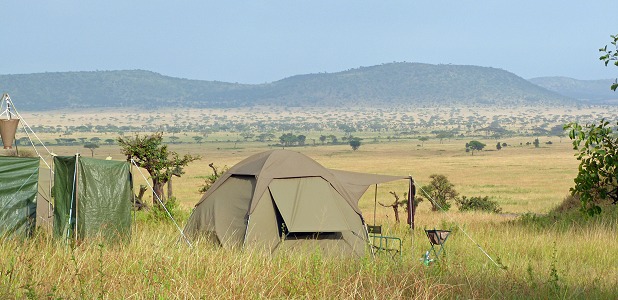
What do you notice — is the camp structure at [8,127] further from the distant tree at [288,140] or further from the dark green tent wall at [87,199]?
the distant tree at [288,140]

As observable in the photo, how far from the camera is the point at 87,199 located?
40.1ft

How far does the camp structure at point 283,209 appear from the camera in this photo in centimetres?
1364

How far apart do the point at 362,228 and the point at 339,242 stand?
0.61 m

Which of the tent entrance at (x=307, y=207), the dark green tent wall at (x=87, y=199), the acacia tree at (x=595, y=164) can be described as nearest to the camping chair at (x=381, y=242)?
the tent entrance at (x=307, y=207)

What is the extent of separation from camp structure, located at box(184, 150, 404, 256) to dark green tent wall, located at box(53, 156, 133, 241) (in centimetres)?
171

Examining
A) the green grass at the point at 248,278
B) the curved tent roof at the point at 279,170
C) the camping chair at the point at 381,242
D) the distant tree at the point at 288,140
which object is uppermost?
the curved tent roof at the point at 279,170

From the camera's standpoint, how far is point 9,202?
13508 mm

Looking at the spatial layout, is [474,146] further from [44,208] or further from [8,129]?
[8,129]

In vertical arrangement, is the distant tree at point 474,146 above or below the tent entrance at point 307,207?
below

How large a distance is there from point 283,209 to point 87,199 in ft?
10.3

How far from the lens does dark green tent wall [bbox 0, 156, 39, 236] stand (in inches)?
526

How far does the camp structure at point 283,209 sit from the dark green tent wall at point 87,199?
67.5 inches

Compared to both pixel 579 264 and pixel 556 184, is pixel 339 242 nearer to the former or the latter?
pixel 579 264

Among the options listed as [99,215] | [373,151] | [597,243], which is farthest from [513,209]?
[373,151]
